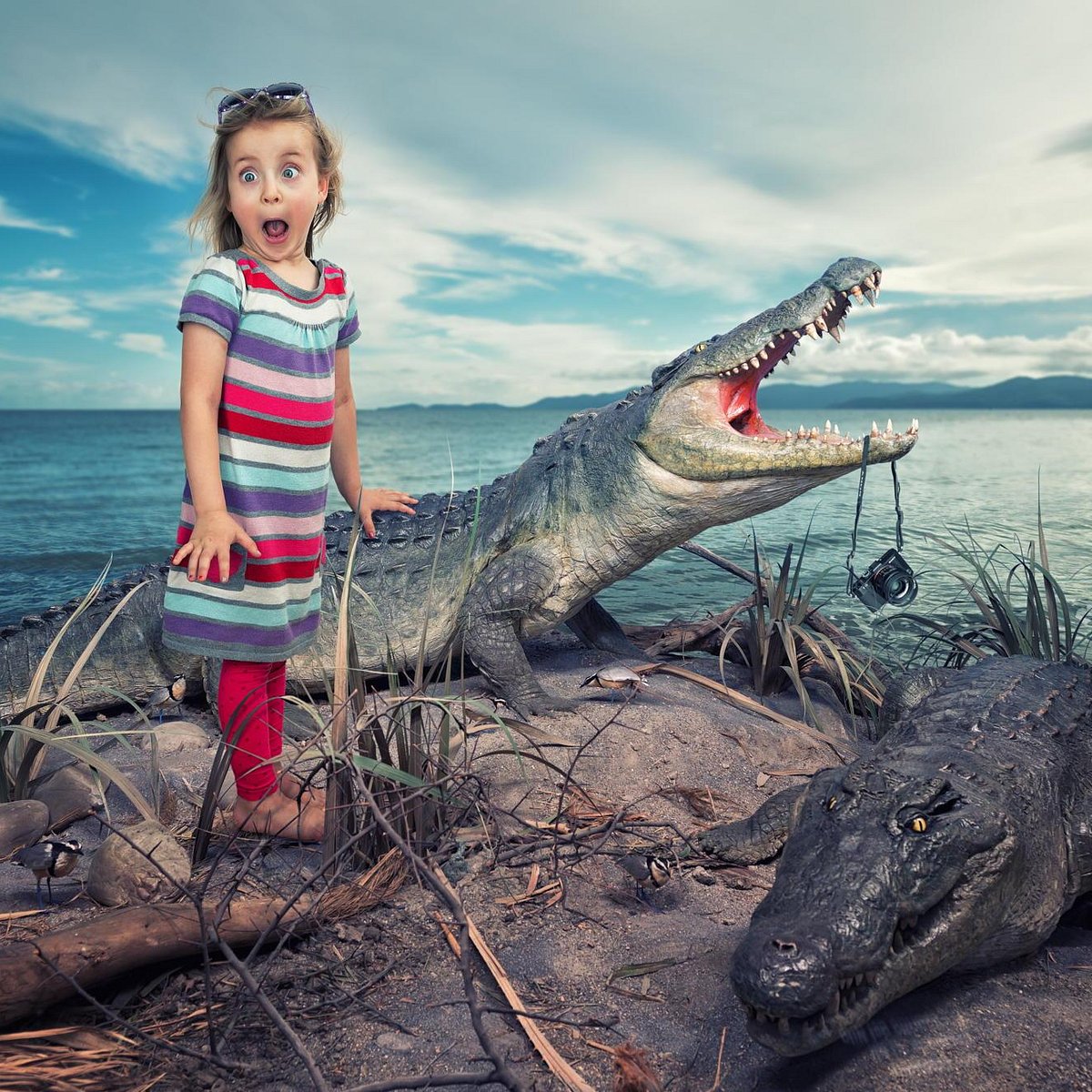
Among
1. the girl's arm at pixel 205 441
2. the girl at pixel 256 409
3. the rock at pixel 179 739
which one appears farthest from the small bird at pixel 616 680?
the girl's arm at pixel 205 441

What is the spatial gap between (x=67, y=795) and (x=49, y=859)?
0.79 m

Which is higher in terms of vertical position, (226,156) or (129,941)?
(226,156)

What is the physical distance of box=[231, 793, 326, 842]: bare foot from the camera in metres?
2.64

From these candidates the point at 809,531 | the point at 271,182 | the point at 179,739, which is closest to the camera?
the point at 271,182

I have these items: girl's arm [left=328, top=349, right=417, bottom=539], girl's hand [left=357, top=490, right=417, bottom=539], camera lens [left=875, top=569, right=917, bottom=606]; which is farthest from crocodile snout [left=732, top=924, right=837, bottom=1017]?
girl's hand [left=357, top=490, right=417, bottom=539]

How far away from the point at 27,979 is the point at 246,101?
2.37 m

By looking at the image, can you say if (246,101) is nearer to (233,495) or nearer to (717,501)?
(233,495)

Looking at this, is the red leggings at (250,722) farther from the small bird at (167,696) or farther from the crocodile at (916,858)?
the small bird at (167,696)

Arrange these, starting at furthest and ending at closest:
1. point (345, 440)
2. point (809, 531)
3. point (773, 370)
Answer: point (809, 531)
point (773, 370)
point (345, 440)

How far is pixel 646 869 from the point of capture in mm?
2379

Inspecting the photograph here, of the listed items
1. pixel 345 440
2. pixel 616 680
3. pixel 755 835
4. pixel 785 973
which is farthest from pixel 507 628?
pixel 785 973

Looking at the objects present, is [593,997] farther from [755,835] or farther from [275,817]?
[275,817]

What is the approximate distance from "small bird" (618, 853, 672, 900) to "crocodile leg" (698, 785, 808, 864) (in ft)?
1.24

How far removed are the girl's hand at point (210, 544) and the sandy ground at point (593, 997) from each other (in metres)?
0.83
